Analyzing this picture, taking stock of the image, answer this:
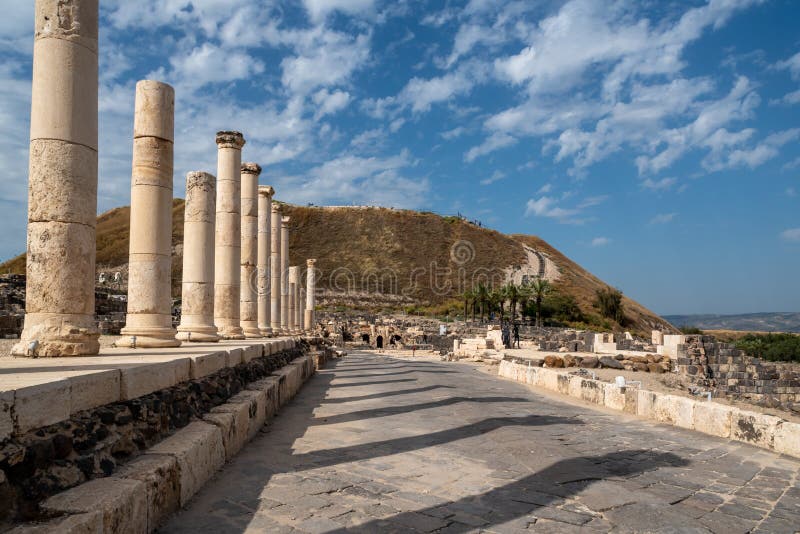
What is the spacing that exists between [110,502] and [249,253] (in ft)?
48.4

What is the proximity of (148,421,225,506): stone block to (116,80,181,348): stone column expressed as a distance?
4.37m

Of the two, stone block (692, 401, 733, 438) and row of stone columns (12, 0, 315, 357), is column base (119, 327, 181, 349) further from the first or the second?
stone block (692, 401, 733, 438)

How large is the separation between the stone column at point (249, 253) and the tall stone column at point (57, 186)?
10.4 metres

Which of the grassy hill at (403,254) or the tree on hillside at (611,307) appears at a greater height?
the grassy hill at (403,254)

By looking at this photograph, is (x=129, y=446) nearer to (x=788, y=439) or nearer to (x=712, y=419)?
(x=788, y=439)

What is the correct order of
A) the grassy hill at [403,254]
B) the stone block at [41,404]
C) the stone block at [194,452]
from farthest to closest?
the grassy hill at [403,254]
the stone block at [194,452]
the stone block at [41,404]

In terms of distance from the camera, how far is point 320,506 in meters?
4.84

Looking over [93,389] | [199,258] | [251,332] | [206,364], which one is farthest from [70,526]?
[251,332]

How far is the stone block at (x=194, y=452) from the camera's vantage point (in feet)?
15.8

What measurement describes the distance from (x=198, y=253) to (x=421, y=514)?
947 centimetres

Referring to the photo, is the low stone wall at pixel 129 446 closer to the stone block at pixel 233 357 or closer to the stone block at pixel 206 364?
the stone block at pixel 206 364

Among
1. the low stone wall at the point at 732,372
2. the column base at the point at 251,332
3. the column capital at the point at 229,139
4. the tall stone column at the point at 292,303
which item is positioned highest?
the column capital at the point at 229,139

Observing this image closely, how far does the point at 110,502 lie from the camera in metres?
3.48

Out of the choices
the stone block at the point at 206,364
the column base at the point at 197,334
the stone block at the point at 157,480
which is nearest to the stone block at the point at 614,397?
the stone block at the point at 206,364
